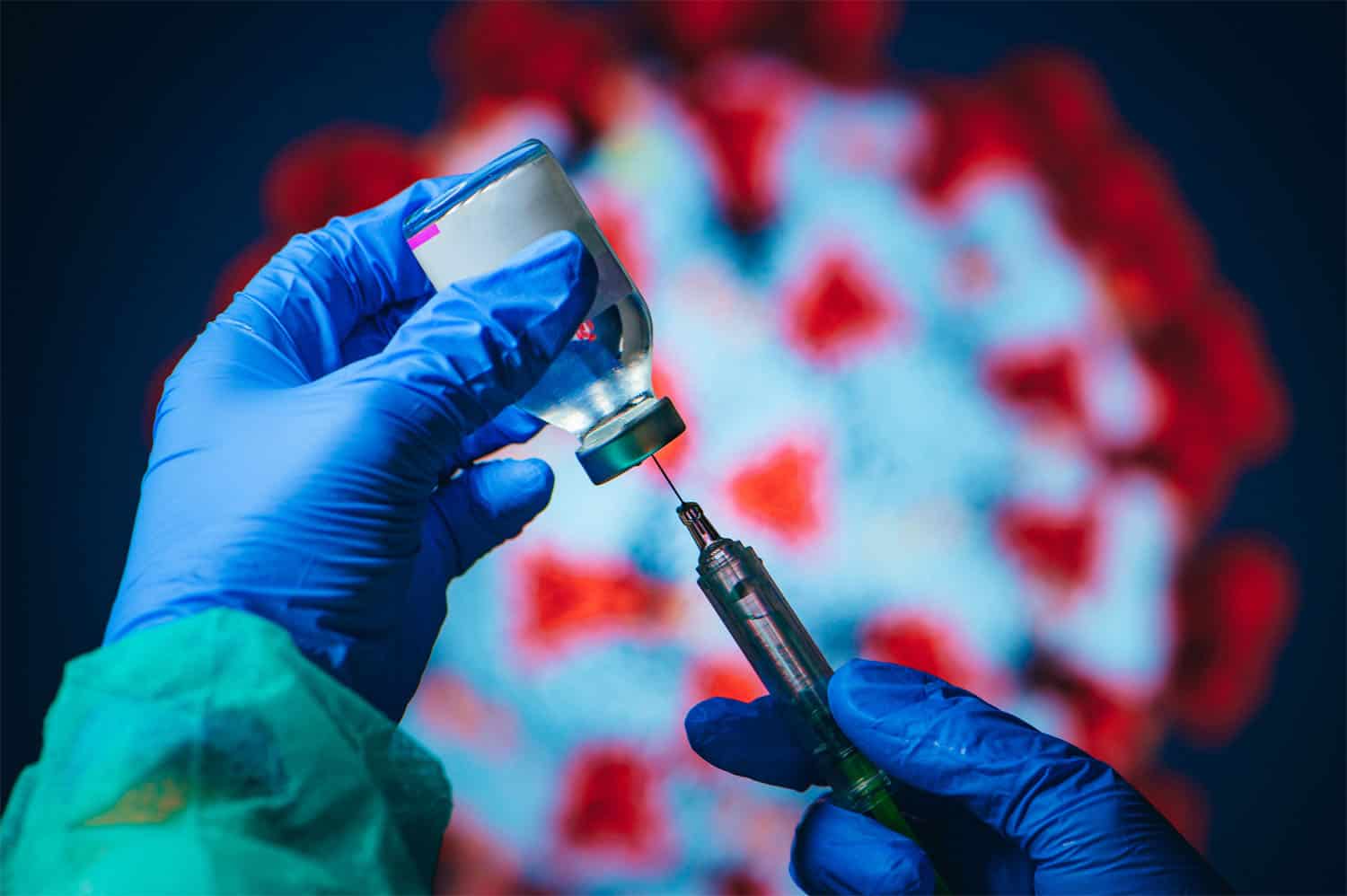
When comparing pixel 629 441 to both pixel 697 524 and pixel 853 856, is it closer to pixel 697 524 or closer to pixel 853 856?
pixel 697 524

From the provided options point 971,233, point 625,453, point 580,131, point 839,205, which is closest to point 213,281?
point 580,131

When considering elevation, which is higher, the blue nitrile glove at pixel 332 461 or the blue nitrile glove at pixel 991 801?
the blue nitrile glove at pixel 332 461

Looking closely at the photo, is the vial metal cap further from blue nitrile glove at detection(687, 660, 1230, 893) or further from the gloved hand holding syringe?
blue nitrile glove at detection(687, 660, 1230, 893)

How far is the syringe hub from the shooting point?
777 millimetres

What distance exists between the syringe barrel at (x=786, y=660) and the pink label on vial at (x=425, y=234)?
0.36m

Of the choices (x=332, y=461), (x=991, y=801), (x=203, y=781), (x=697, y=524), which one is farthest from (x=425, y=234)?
(x=991, y=801)

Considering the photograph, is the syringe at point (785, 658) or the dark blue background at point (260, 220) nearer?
the syringe at point (785, 658)

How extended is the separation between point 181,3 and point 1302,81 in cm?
163

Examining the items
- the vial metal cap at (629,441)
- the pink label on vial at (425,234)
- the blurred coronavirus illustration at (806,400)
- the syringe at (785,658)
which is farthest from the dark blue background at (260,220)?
the syringe at (785,658)

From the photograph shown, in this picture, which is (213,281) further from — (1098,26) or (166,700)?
(1098,26)

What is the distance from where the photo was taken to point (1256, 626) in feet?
4.44

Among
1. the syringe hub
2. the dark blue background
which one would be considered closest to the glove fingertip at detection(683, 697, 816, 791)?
the syringe hub

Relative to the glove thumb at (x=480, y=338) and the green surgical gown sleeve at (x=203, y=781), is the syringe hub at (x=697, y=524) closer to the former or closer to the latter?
the glove thumb at (x=480, y=338)

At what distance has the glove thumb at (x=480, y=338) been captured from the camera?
700 mm
